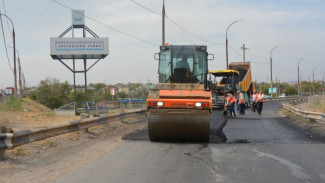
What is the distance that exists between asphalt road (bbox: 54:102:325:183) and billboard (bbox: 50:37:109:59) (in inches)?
639

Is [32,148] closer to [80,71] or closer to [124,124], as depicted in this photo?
[124,124]

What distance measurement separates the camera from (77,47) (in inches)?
981

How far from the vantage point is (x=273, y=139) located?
33.6ft

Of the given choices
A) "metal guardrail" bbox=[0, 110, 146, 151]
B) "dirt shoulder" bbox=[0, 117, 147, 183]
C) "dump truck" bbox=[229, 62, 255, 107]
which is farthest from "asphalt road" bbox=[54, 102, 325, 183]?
"dump truck" bbox=[229, 62, 255, 107]

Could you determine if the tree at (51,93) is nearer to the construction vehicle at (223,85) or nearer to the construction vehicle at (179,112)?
the construction vehicle at (223,85)

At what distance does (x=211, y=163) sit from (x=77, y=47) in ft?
65.1

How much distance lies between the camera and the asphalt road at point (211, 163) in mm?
5645

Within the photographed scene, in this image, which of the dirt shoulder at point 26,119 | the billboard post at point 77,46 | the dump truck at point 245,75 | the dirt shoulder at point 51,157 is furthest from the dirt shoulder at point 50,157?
the dump truck at point 245,75

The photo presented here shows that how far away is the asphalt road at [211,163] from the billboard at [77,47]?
639 inches

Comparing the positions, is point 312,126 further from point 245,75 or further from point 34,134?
point 245,75

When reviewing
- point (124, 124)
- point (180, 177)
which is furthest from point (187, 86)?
point (124, 124)

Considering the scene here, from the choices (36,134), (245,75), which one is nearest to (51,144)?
(36,134)

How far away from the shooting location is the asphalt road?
222 inches

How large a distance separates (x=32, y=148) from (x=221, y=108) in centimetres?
1940
